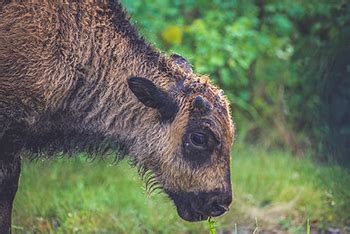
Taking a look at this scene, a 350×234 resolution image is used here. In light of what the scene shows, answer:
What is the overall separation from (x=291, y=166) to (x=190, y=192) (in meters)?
3.99

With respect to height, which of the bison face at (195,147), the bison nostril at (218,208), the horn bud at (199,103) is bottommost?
the bison nostril at (218,208)

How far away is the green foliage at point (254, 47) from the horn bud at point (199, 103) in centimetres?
285

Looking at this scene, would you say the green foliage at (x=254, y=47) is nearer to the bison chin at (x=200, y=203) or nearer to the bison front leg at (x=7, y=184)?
the bison chin at (x=200, y=203)

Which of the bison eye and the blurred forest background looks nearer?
the bison eye

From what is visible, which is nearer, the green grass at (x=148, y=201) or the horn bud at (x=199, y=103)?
the horn bud at (x=199, y=103)

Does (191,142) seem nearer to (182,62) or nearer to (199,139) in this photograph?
(199,139)

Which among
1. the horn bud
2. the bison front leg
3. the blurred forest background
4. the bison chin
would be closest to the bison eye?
the horn bud

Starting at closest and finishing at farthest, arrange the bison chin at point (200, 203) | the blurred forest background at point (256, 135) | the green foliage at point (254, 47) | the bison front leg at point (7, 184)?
the bison chin at point (200, 203) < the bison front leg at point (7, 184) < the blurred forest background at point (256, 135) < the green foliage at point (254, 47)

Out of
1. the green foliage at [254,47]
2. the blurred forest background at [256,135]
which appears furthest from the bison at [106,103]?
the green foliage at [254,47]

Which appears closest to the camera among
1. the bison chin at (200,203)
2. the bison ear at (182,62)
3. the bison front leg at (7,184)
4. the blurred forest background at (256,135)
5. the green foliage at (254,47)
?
the bison chin at (200,203)

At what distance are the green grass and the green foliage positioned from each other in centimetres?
63

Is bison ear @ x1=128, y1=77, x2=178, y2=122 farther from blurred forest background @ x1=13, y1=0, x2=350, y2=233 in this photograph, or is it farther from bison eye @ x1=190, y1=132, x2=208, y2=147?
blurred forest background @ x1=13, y1=0, x2=350, y2=233

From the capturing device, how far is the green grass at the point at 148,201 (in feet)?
24.9

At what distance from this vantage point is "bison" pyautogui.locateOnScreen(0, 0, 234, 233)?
5.82 metres
